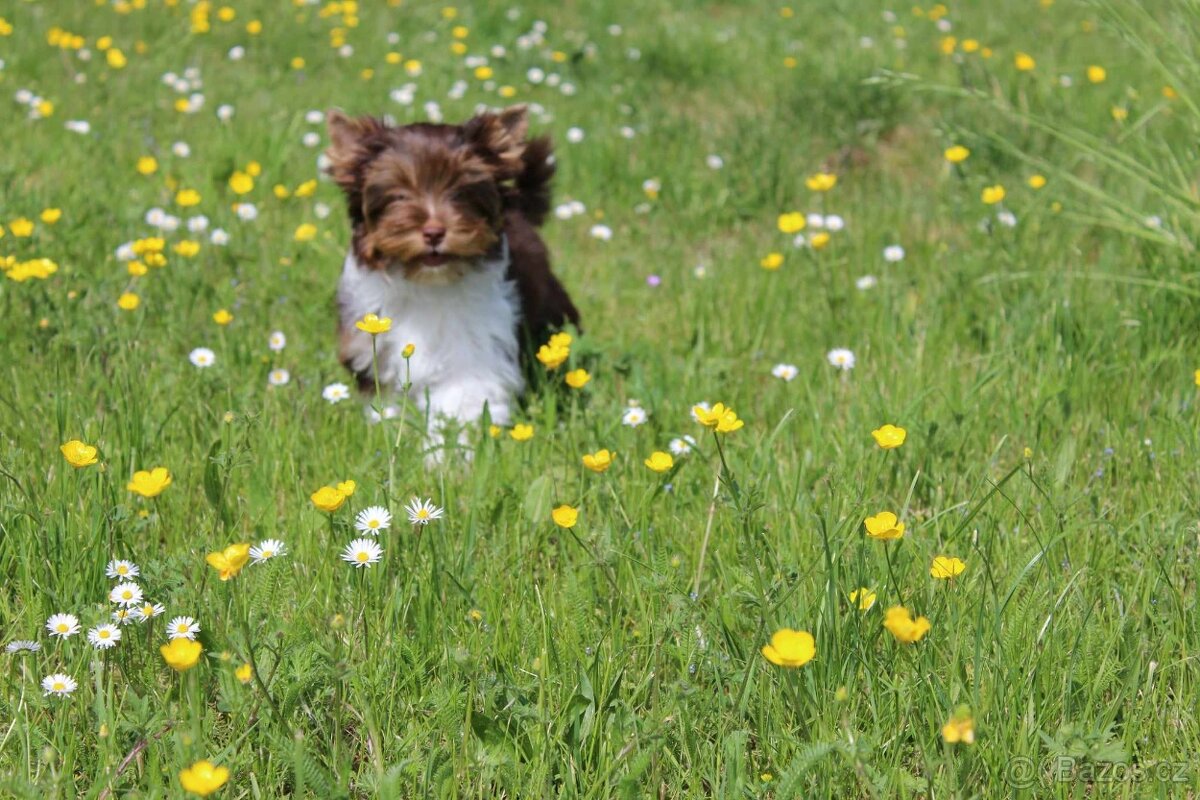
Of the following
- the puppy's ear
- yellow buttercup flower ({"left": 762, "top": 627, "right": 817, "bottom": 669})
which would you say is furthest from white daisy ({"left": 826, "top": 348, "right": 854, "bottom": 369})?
yellow buttercup flower ({"left": 762, "top": 627, "right": 817, "bottom": 669})

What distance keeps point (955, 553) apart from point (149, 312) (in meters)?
2.84

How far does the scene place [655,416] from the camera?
11.8 ft

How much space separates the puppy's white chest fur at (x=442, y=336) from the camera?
3.94 metres

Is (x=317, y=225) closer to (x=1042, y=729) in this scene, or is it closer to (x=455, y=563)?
(x=455, y=563)

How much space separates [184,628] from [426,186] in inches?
74.4

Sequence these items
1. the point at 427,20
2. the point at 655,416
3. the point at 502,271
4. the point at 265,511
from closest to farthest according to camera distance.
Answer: the point at 265,511, the point at 655,416, the point at 502,271, the point at 427,20

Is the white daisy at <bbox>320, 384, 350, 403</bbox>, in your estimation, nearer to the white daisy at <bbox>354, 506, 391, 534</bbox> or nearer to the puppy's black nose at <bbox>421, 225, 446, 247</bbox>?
the puppy's black nose at <bbox>421, 225, 446, 247</bbox>

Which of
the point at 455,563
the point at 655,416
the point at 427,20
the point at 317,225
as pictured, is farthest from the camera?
the point at 427,20

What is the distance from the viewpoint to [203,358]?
3.63 m

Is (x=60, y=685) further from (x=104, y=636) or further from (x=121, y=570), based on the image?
(x=121, y=570)

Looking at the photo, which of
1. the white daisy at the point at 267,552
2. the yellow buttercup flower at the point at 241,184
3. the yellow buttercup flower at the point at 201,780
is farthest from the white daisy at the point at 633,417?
the yellow buttercup flower at the point at 241,184

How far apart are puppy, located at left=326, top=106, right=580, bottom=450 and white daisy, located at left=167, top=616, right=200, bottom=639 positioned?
149cm

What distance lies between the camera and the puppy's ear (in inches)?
154

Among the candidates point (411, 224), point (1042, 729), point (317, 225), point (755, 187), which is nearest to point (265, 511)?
point (411, 224)
